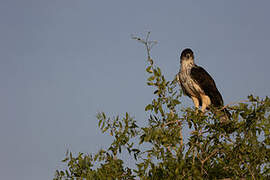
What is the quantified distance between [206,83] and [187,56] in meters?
0.88

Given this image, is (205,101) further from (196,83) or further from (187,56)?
(187,56)

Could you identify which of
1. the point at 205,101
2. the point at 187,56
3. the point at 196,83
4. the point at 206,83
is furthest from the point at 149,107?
the point at 187,56

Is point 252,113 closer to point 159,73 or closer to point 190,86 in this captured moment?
point 159,73

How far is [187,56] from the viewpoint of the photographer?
9906mm

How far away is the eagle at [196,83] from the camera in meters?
9.52

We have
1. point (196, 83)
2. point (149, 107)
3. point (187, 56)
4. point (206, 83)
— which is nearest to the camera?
point (149, 107)

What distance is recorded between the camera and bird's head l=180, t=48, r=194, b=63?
9.90 metres

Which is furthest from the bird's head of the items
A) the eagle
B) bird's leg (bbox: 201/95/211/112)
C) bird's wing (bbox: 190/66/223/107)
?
bird's leg (bbox: 201/95/211/112)

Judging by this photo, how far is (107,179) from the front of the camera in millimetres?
5691

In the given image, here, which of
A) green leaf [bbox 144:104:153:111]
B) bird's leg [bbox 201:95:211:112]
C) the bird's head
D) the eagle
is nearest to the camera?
green leaf [bbox 144:104:153:111]

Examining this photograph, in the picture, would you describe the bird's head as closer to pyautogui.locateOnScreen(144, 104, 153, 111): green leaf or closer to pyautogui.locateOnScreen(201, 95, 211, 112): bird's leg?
pyautogui.locateOnScreen(201, 95, 211, 112): bird's leg

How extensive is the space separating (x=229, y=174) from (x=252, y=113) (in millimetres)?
1026

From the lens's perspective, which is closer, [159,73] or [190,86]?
[159,73]

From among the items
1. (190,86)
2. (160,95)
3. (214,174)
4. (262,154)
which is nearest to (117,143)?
(160,95)
